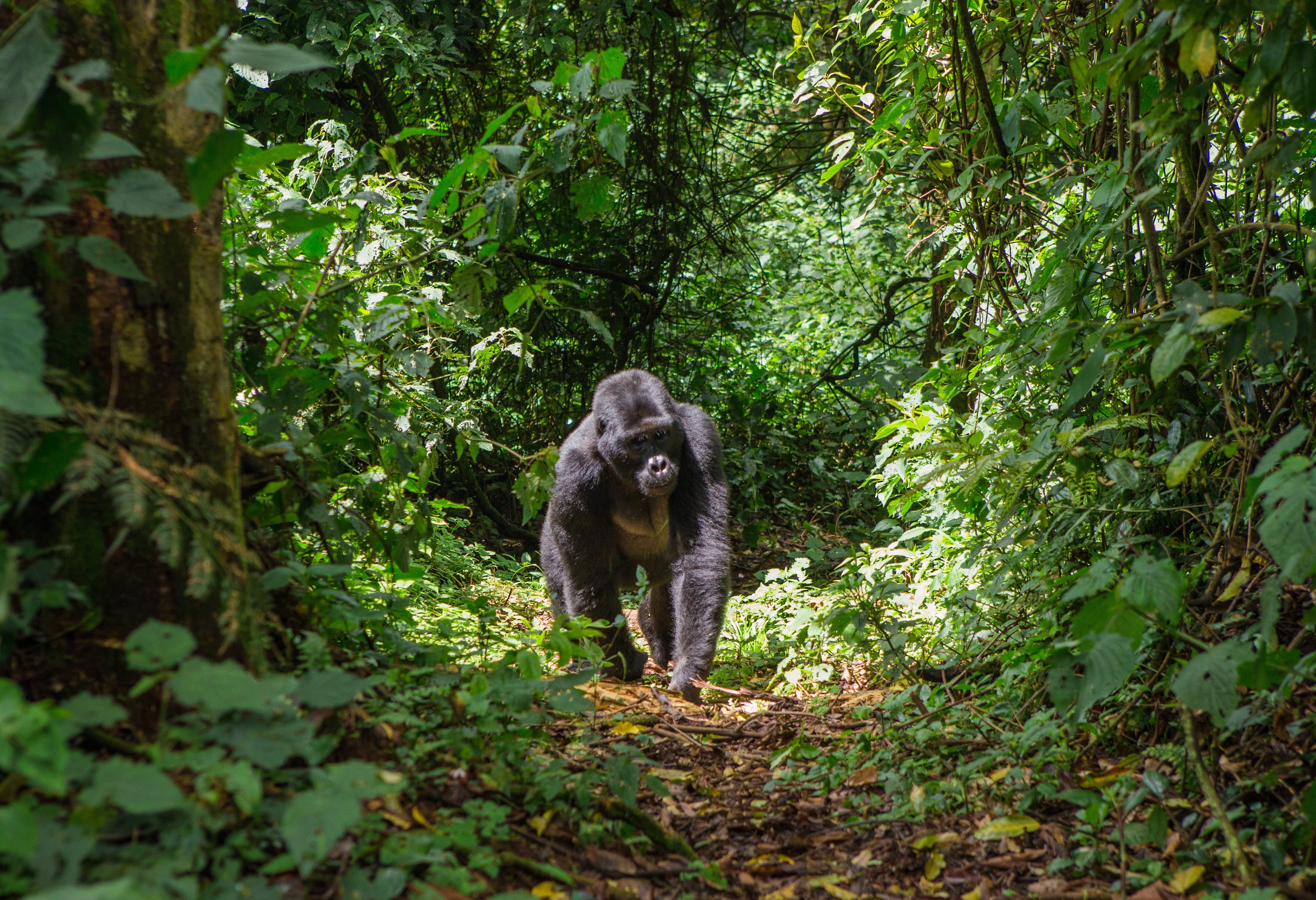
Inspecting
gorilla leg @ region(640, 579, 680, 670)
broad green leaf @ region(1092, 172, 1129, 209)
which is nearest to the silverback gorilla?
gorilla leg @ region(640, 579, 680, 670)

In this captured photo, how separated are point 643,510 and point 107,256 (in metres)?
3.70

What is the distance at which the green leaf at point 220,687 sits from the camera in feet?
4.46

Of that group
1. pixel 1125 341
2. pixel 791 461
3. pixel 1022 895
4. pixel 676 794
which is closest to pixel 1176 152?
pixel 1125 341

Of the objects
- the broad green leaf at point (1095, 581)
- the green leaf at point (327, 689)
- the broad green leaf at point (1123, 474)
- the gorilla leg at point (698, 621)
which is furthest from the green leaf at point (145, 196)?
the gorilla leg at point (698, 621)

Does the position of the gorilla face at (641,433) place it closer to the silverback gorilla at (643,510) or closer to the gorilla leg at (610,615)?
the silverback gorilla at (643,510)

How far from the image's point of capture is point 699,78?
962 cm

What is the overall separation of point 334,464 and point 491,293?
4.09 m

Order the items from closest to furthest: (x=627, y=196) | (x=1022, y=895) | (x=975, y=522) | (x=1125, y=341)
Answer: (x=1022, y=895), (x=1125, y=341), (x=975, y=522), (x=627, y=196)

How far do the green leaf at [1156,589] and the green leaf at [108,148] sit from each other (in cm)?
190

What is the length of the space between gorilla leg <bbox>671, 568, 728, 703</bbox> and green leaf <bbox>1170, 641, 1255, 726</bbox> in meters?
2.80

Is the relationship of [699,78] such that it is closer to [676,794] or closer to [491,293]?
[491,293]

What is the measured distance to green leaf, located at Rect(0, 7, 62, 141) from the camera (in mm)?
1258

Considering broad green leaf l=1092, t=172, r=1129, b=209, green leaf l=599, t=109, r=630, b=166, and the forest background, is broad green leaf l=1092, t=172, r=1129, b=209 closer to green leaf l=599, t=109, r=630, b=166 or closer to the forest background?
the forest background

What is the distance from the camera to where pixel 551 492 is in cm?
457
